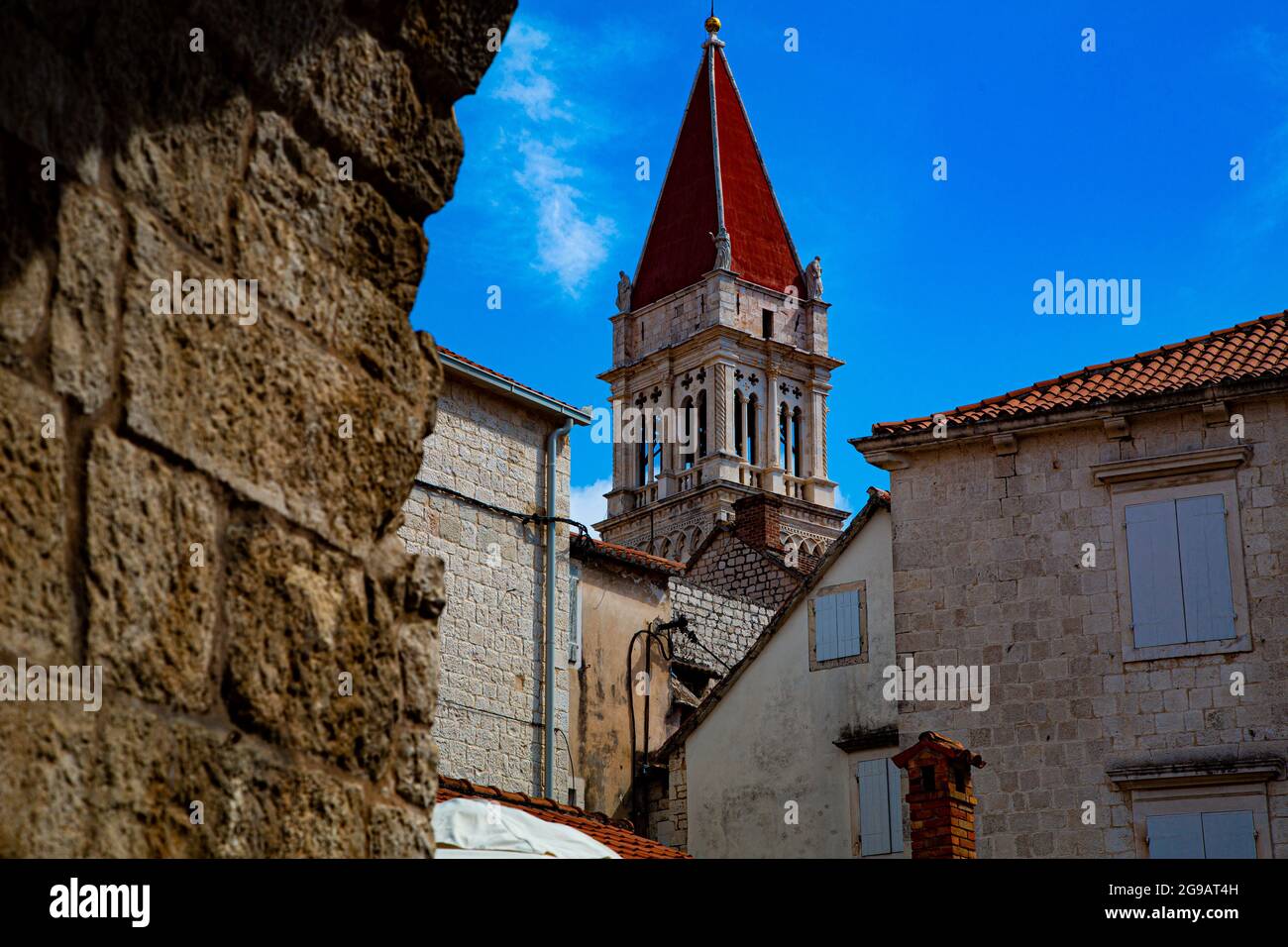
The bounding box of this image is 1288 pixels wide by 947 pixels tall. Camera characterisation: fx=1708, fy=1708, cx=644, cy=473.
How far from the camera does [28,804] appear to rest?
227 centimetres

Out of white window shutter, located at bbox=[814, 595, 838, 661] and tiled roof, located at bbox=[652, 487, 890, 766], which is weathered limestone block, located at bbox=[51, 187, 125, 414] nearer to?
tiled roof, located at bbox=[652, 487, 890, 766]

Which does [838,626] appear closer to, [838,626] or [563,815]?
[838,626]

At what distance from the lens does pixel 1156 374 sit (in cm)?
1755

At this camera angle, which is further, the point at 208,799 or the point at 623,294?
the point at 623,294

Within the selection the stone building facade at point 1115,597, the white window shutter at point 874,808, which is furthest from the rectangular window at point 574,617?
the stone building facade at point 1115,597

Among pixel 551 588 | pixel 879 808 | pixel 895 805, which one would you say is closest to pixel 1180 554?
pixel 895 805

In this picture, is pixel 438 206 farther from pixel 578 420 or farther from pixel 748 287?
pixel 748 287

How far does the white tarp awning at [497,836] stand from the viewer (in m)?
8.98

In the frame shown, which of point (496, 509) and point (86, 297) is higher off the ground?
point (496, 509)

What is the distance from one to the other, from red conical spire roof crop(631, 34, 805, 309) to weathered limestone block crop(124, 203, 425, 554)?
206ft

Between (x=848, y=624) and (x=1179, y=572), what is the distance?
4.23 m

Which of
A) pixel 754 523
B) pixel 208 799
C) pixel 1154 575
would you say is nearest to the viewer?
pixel 208 799

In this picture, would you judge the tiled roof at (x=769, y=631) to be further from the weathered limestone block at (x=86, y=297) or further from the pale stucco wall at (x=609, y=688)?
the weathered limestone block at (x=86, y=297)

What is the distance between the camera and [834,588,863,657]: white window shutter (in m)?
19.5
